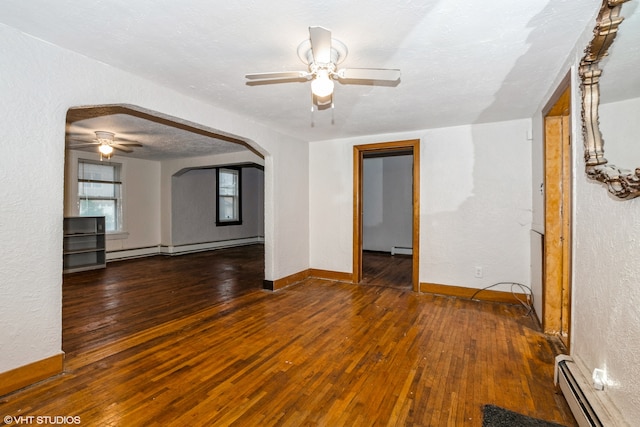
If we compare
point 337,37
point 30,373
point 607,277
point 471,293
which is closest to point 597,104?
point 607,277

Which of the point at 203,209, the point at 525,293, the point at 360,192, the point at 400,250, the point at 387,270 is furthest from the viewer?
the point at 203,209

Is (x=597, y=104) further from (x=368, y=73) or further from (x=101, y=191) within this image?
(x=101, y=191)

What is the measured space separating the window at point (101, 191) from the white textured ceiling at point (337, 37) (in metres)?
4.59

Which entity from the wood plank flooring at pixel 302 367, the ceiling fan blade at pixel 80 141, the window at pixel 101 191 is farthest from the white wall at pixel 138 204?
the wood plank flooring at pixel 302 367

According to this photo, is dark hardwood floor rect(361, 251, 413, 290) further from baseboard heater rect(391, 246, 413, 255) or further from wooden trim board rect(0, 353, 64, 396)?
wooden trim board rect(0, 353, 64, 396)

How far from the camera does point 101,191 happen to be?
6145 millimetres

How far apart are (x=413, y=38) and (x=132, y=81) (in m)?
2.12

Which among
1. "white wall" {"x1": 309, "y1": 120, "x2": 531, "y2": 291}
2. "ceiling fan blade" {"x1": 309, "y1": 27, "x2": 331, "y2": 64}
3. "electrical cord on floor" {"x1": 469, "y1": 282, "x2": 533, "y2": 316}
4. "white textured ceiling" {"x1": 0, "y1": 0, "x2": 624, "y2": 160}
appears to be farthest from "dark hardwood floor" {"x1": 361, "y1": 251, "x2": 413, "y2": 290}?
"ceiling fan blade" {"x1": 309, "y1": 27, "x2": 331, "y2": 64}

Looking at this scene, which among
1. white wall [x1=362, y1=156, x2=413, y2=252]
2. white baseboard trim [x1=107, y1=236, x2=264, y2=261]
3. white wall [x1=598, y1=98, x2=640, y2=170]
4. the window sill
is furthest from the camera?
white wall [x1=362, y1=156, x2=413, y2=252]

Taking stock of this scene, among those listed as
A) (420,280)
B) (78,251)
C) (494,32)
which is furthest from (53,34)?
(78,251)

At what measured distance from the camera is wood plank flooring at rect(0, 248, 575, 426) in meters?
1.68

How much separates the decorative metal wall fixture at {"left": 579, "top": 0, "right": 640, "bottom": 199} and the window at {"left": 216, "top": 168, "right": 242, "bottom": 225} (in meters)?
7.98

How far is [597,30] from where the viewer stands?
1.41 meters
